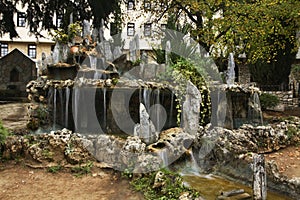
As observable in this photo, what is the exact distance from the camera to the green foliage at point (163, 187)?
19.1ft

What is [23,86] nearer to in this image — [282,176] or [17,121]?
[17,121]

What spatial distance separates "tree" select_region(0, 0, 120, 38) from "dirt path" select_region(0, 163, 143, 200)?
38.3 ft

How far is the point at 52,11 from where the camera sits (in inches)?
690

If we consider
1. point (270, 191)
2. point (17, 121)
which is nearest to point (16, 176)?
point (17, 121)

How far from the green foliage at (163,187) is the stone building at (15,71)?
19.1 m

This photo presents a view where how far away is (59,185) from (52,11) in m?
13.3

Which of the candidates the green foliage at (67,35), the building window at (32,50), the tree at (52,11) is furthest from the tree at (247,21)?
the building window at (32,50)

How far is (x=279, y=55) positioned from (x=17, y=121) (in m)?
15.3

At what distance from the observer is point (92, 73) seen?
1252cm

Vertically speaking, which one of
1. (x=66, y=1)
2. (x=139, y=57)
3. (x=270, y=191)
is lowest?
(x=270, y=191)

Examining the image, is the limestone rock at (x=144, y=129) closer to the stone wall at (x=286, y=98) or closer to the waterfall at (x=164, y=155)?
the waterfall at (x=164, y=155)

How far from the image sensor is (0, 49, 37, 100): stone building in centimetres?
2322

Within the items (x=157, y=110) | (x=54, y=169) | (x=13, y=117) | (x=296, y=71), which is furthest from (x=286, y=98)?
(x=54, y=169)

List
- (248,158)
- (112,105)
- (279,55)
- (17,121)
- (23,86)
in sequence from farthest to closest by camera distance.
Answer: (23,86), (279,55), (17,121), (112,105), (248,158)
